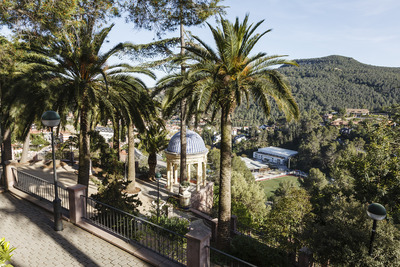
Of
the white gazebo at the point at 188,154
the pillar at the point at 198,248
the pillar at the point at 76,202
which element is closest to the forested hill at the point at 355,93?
the white gazebo at the point at 188,154

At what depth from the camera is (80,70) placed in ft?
32.0

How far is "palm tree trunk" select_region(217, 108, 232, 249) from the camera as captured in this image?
900 cm

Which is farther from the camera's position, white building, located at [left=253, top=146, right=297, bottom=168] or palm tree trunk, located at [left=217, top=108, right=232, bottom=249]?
white building, located at [left=253, top=146, right=297, bottom=168]

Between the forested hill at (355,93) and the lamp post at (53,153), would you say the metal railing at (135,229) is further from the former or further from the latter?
the forested hill at (355,93)

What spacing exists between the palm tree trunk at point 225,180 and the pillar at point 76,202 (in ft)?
15.1

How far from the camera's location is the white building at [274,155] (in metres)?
105

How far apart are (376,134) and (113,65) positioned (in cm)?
1190

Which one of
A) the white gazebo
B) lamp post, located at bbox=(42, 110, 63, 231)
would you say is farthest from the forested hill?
lamp post, located at bbox=(42, 110, 63, 231)

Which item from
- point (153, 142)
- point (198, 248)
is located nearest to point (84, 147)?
point (198, 248)

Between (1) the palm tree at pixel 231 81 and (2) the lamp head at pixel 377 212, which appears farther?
(1) the palm tree at pixel 231 81

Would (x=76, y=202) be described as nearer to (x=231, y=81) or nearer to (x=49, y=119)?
(x=49, y=119)

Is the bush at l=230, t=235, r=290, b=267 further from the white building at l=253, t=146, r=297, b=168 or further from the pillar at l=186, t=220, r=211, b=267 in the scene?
the white building at l=253, t=146, r=297, b=168

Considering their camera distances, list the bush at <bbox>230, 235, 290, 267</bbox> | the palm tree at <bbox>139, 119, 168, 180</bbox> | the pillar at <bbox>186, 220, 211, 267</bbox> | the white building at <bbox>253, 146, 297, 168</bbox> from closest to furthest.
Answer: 1. the pillar at <bbox>186, 220, 211, 267</bbox>
2. the bush at <bbox>230, 235, 290, 267</bbox>
3. the palm tree at <bbox>139, 119, 168, 180</bbox>
4. the white building at <bbox>253, 146, 297, 168</bbox>

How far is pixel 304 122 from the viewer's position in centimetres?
10919
